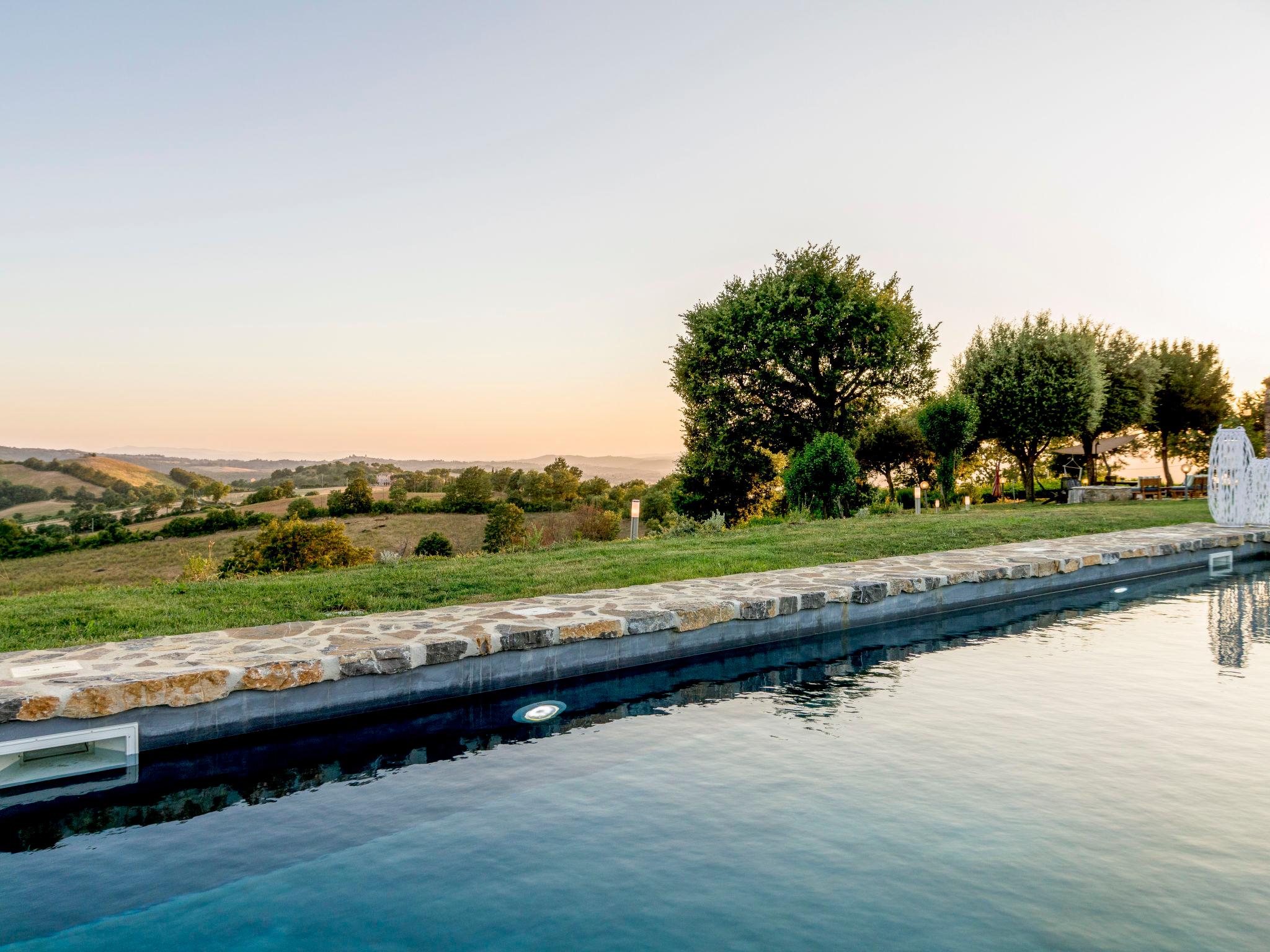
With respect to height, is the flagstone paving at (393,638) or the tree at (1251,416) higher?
the tree at (1251,416)

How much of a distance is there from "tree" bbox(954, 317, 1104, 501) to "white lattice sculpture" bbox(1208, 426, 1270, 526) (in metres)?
14.4

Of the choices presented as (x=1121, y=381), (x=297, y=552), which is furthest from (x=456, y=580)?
(x=1121, y=381)

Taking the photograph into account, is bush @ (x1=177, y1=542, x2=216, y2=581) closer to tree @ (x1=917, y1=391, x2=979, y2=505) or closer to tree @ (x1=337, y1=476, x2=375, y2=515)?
tree @ (x1=917, y1=391, x2=979, y2=505)

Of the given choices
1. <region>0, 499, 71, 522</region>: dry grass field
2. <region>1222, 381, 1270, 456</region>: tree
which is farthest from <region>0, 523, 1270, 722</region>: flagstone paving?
<region>1222, 381, 1270, 456</region>: tree

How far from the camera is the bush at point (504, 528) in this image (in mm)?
22297

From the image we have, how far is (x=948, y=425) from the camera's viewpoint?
2175 centimetres

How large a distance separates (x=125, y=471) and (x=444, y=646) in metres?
40.9

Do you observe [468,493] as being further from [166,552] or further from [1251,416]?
[1251,416]

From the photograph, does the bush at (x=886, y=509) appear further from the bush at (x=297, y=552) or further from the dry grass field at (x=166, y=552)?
the bush at (x=297, y=552)

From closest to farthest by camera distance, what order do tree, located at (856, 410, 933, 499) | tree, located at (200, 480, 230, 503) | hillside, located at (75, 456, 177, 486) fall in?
tree, located at (200, 480, 230, 503), hillside, located at (75, 456, 177, 486), tree, located at (856, 410, 933, 499)

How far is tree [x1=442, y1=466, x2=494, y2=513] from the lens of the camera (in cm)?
3316

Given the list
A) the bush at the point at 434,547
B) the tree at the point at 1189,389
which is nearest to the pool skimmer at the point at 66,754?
the bush at the point at 434,547

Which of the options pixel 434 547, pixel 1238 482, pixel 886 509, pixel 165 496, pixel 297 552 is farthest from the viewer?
pixel 165 496

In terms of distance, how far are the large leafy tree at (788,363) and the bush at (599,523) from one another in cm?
317
